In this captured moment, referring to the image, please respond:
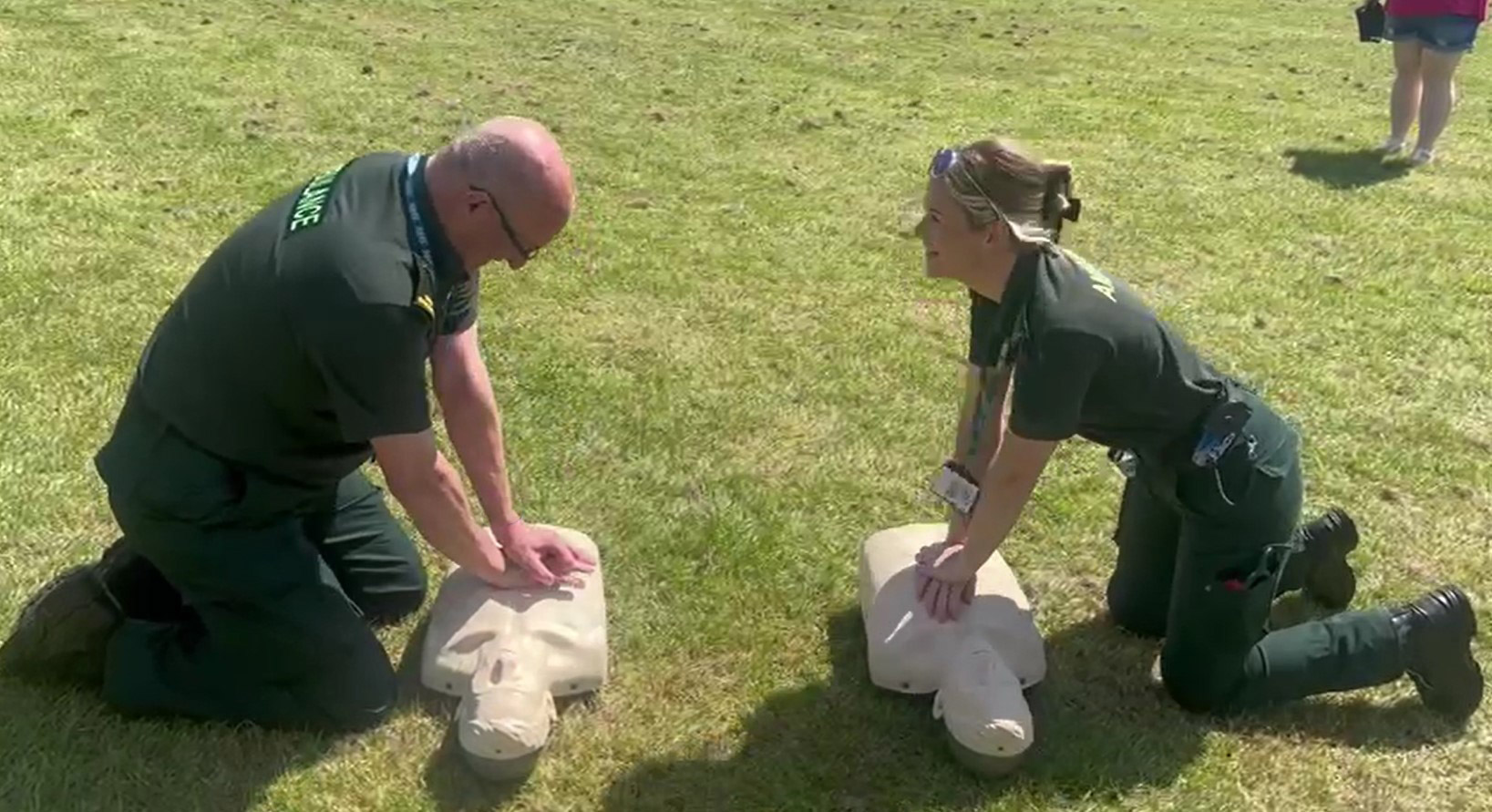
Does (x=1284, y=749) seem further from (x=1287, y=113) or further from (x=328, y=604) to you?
(x=1287, y=113)

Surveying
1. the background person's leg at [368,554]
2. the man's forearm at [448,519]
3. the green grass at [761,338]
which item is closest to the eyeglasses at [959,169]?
the man's forearm at [448,519]

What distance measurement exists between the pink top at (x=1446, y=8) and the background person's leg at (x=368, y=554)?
7.65m

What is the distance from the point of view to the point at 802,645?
13.5 feet

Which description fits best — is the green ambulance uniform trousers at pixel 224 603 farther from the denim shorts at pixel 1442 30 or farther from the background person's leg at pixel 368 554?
the denim shorts at pixel 1442 30

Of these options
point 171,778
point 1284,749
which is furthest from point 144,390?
point 1284,749

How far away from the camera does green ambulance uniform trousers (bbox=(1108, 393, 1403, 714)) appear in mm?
3527

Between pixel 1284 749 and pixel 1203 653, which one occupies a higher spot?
pixel 1203 653

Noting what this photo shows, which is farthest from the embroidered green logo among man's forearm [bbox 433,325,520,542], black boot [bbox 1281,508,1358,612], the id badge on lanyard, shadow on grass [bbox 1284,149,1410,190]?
shadow on grass [bbox 1284,149,1410,190]

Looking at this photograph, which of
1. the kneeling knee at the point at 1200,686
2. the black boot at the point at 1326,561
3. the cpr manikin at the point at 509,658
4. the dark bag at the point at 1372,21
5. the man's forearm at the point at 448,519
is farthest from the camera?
the dark bag at the point at 1372,21

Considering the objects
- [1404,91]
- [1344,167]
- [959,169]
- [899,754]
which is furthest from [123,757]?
[1404,91]

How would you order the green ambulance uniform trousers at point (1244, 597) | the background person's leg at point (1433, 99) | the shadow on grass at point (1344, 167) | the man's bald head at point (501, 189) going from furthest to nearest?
the background person's leg at point (1433, 99) → the shadow on grass at point (1344, 167) → the green ambulance uniform trousers at point (1244, 597) → the man's bald head at point (501, 189)

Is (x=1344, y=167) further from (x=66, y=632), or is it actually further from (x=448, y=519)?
(x=66, y=632)

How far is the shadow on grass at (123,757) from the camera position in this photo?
3.34 metres

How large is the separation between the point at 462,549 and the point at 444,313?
59cm
